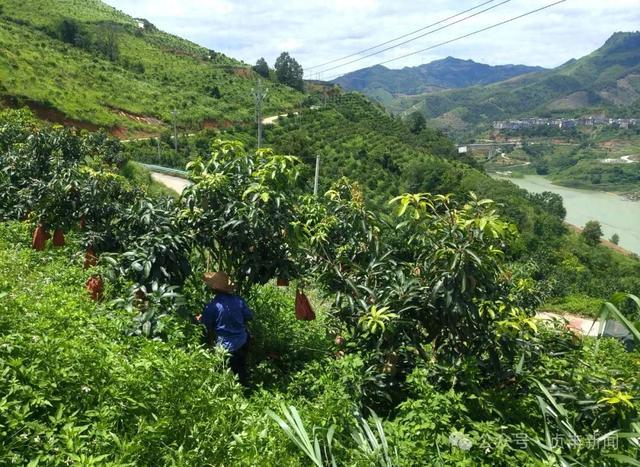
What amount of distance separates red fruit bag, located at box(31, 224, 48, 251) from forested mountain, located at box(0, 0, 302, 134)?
24.9 m

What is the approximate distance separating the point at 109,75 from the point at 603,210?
6526cm

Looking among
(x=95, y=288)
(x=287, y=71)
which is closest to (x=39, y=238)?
(x=95, y=288)

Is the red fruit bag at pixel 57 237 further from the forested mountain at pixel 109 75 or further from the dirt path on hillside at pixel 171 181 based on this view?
the forested mountain at pixel 109 75

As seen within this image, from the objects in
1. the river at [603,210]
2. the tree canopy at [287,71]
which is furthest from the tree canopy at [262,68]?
the river at [603,210]

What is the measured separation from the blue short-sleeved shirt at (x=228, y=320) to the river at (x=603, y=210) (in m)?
59.5

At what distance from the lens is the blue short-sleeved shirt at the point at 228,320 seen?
3.65 metres

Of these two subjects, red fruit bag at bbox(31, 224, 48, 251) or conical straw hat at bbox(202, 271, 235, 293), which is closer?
conical straw hat at bbox(202, 271, 235, 293)

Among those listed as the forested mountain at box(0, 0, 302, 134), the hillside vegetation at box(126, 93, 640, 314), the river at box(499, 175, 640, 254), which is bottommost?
the river at box(499, 175, 640, 254)

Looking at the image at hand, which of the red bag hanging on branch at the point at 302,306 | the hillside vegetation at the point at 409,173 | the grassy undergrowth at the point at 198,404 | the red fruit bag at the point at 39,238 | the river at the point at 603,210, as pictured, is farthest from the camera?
the river at the point at 603,210

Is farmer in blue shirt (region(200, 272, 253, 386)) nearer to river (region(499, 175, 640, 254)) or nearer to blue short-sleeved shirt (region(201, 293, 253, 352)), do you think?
blue short-sleeved shirt (region(201, 293, 253, 352))

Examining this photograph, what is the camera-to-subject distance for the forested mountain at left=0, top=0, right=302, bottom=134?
30156 millimetres

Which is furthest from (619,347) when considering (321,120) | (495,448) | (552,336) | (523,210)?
(321,120)

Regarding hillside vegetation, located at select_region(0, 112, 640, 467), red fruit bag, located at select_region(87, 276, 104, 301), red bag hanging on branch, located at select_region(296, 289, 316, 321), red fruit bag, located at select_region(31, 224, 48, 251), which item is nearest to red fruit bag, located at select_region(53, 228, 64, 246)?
red fruit bag, located at select_region(31, 224, 48, 251)

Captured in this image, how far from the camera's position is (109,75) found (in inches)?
1624
